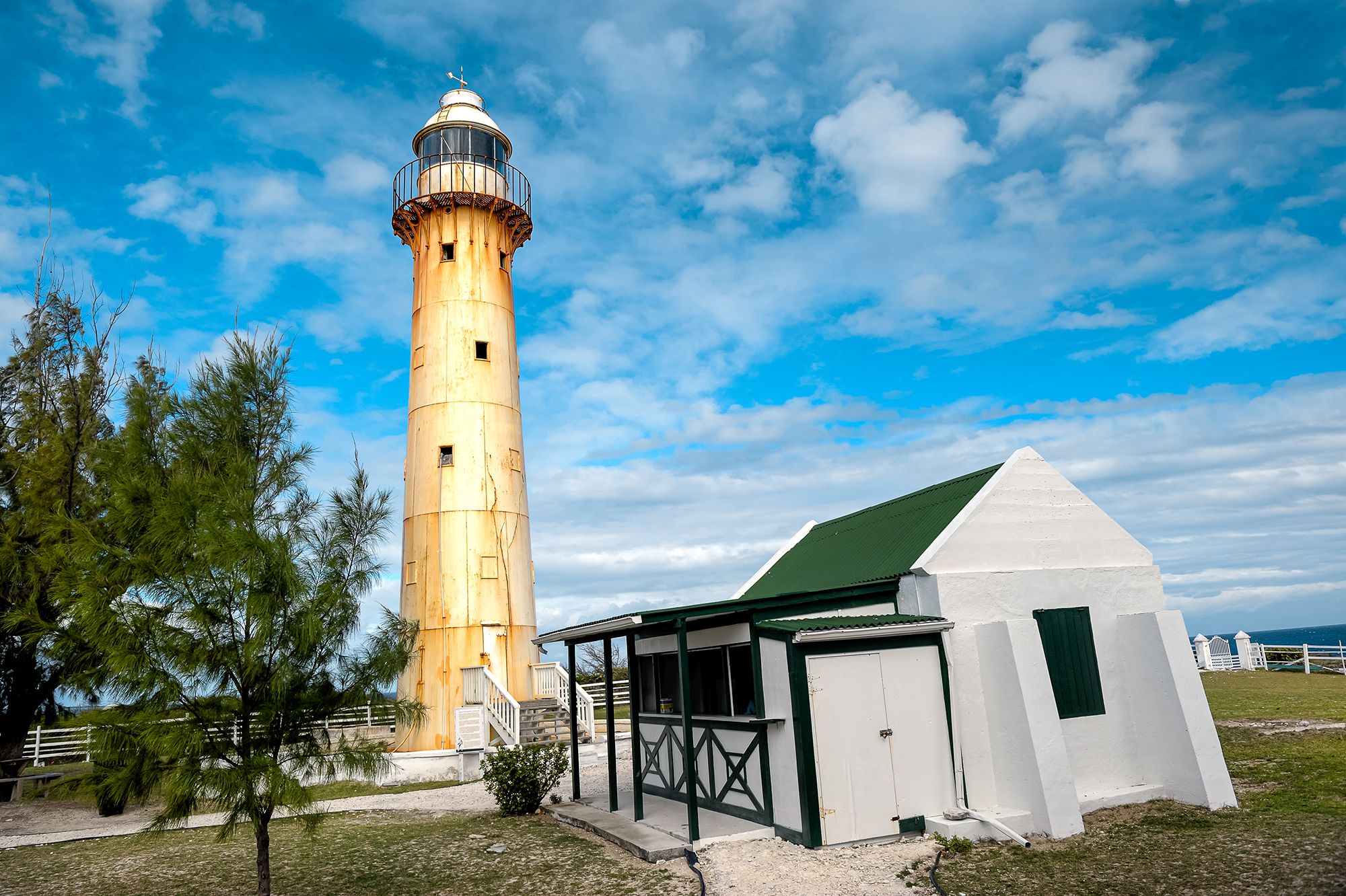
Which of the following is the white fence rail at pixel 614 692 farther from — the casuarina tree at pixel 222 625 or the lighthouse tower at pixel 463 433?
the casuarina tree at pixel 222 625

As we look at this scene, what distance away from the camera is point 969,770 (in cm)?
1071

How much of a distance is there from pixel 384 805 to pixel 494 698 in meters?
4.13

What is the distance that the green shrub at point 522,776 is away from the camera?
13859 mm

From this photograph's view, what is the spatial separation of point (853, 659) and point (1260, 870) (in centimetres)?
443

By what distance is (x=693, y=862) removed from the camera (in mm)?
9594

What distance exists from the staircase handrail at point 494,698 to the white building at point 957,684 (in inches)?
274

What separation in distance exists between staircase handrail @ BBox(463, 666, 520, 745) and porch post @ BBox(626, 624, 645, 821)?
18.6ft

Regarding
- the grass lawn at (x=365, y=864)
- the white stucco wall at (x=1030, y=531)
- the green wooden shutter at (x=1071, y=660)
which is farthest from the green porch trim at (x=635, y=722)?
the green wooden shutter at (x=1071, y=660)

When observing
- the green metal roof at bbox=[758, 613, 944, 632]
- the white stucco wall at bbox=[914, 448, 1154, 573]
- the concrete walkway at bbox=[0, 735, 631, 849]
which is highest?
the white stucco wall at bbox=[914, 448, 1154, 573]

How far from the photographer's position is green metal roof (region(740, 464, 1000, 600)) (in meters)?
12.4

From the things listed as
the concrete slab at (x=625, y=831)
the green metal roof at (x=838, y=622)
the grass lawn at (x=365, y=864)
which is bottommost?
the grass lawn at (x=365, y=864)

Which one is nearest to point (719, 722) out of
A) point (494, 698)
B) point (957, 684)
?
point (957, 684)

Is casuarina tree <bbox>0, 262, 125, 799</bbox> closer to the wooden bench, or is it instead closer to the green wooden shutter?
the wooden bench

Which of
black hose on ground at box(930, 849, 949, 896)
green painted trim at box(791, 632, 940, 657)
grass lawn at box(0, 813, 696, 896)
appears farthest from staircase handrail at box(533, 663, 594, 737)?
black hose on ground at box(930, 849, 949, 896)
